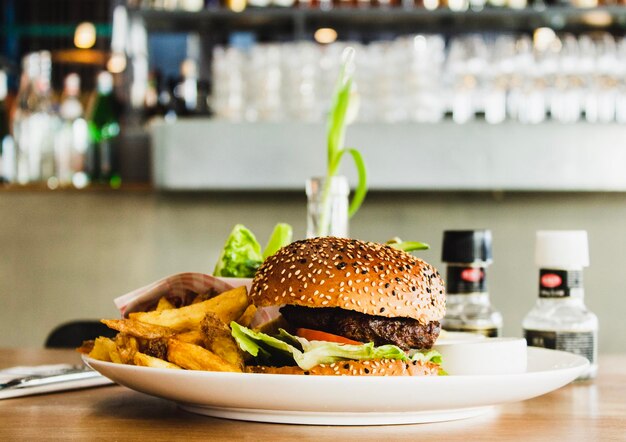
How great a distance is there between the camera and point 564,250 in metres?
1.17

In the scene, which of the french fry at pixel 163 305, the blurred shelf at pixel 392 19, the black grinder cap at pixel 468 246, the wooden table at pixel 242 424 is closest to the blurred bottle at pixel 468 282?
the black grinder cap at pixel 468 246

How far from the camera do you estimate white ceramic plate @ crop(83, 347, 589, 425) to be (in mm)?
779

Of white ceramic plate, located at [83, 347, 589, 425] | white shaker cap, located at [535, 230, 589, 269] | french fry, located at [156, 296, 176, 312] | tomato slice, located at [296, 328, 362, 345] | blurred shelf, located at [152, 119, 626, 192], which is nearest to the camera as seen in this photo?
white ceramic plate, located at [83, 347, 589, 425]

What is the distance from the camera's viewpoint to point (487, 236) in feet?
3.92

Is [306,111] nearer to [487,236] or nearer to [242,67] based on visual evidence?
[242,67]

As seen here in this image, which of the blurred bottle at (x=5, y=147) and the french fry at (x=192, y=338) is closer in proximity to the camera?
the french fry at (x=192, y=338)

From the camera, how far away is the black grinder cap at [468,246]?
119 cm

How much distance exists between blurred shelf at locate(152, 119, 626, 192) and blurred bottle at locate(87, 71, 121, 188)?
1.05 feet

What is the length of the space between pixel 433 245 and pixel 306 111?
0.58 metres

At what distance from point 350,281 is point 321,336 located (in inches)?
2.5

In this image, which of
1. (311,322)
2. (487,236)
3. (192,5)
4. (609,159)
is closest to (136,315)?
(311,322)

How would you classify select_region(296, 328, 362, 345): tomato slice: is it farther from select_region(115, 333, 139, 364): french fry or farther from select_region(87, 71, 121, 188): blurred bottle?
select_region(87, 71, 121, 188): blurred bottle

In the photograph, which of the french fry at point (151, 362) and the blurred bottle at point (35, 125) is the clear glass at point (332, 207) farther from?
the blurred bottle at point (35, 125)

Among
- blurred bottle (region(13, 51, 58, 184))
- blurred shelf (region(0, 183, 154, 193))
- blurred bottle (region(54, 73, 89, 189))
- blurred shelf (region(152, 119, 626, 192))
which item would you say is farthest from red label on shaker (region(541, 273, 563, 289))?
blurred bottle (region(13, 51, 58, 184))
